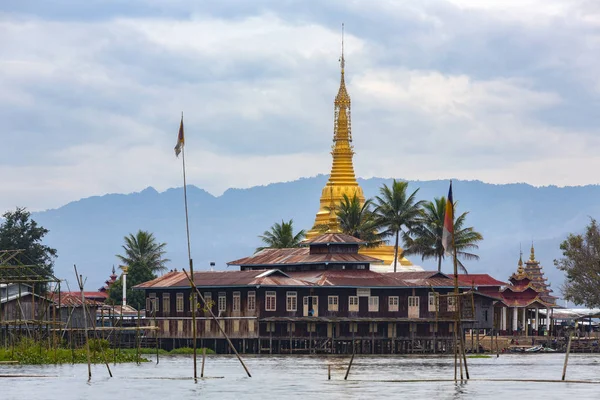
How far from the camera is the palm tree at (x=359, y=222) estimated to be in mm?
120600

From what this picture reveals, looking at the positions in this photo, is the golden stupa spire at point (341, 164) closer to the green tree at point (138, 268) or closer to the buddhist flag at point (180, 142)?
the green tree at point (138, 268)

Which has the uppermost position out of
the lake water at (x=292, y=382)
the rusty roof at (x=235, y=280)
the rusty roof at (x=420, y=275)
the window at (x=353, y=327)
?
the rusty roof at (x=420, y=275)

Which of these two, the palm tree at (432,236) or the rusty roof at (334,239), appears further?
the palm tree at (432,236)

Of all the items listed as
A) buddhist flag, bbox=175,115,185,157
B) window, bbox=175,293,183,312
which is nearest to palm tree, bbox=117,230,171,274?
window, bbox=175,293,183,312

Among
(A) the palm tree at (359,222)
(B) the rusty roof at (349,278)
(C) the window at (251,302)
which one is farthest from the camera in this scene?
(A) the palm tree at (359,222)

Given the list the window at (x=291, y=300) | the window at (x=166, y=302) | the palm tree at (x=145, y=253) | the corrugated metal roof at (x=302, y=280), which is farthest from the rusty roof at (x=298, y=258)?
the palm tree at (x=145, y=253)

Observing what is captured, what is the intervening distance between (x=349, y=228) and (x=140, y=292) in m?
21.7

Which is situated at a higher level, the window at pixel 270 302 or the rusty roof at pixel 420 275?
the rusty roof at pixel 420 275

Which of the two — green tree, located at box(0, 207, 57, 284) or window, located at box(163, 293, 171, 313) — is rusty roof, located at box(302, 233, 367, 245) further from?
green tree, located at box(0, 207, 57, 284)

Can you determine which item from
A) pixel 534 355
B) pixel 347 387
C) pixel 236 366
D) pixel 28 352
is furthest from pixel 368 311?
pixel 347 387

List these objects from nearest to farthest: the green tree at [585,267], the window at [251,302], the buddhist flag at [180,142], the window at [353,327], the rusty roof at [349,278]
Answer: the buddhist flag at [180,142]
the window at [251,302]
the window at [353,327]
the rusty roof at [349,278]
the green tree at [585,267]

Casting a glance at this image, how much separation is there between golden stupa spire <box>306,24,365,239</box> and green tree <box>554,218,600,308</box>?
24466 millimetres

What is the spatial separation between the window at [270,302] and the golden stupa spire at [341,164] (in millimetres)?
30397

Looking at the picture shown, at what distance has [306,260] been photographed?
107m
